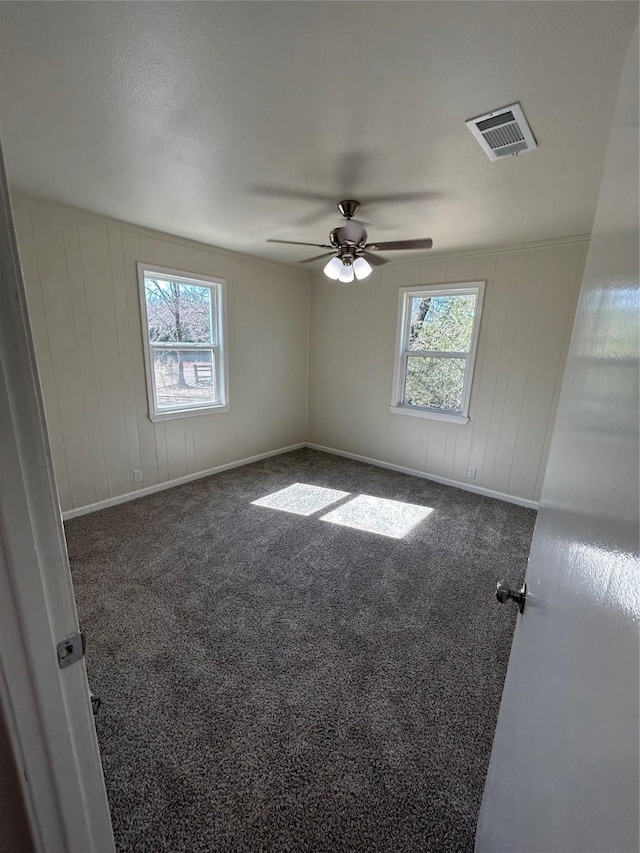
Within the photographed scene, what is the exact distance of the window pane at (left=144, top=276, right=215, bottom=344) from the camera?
3309 millimetres

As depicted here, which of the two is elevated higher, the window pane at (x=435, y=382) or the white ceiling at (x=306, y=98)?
the white ceiling at (x=306, y=98)

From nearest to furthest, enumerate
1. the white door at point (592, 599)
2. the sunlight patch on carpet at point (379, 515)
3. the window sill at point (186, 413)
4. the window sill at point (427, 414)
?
the white door at point (592, 599) → the sunlight patch on carpet at point (379, 515) → the window sill at point (186, 413) → the window sill at point (427, 414)

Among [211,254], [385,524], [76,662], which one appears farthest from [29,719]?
[211,254]

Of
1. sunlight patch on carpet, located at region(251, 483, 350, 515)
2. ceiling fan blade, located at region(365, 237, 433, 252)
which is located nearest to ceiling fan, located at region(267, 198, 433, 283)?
ceiling fan blade, located at region(365, 237, 433, 252)

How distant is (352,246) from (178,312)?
Result: 199 cm

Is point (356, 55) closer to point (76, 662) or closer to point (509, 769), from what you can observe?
point (76, 662)

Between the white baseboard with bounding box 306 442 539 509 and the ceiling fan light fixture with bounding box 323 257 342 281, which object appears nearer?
the ceiling fan light fixture with bounding box 323 257 342 281

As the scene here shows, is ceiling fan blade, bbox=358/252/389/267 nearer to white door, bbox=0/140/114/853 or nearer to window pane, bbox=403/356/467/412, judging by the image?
window pane, bbox=403/356/467/412

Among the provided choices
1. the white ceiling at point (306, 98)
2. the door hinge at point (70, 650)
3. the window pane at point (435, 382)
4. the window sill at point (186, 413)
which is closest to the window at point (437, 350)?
the window pane at point (435, 382)

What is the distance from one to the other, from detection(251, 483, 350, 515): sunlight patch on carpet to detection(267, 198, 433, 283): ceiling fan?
2029 mm

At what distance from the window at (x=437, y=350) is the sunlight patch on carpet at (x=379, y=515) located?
1158 mm

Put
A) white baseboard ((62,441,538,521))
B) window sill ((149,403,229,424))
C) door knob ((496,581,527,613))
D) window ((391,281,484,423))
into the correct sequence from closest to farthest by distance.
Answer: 1. door knob ((496,581,527,613))
2. white baseboard ((62,441,538,521))
3. window sill ((149,403,229,424))
4. window ((391,281,484,423))

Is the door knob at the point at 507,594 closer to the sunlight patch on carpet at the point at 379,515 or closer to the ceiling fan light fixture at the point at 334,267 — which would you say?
the sunlight patch on carpet at the point at 379,515

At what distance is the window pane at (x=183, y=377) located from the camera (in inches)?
136
